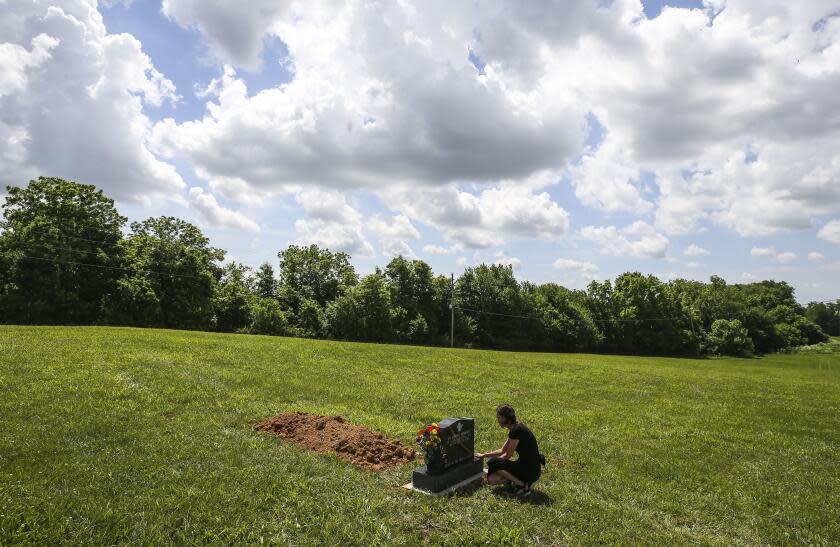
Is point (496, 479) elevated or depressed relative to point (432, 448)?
depressed

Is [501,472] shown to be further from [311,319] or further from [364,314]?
[311,319]

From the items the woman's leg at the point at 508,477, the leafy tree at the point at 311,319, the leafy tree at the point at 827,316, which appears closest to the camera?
the woman's leg at the point at 508,477

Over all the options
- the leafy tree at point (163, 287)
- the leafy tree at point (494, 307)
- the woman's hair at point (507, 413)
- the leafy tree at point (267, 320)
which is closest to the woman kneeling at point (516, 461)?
the woman's hair at point (507, 413)

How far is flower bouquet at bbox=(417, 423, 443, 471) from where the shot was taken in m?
9.62

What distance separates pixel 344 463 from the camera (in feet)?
35.8

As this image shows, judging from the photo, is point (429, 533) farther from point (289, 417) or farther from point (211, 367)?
point (211, 367)

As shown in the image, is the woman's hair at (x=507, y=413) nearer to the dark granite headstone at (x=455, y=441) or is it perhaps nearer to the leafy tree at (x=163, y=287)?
the dark granite headstone at (x=455, y=441)

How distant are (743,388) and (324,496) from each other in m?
31.3

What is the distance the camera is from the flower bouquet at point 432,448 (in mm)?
9617

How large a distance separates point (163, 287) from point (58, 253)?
36.8 ft

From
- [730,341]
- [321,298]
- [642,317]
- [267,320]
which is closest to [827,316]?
[730,341]

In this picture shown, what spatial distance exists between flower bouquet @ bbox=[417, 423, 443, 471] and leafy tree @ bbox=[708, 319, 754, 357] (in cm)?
10636

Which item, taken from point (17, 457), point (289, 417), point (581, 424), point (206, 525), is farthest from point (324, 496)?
point (581, 424)

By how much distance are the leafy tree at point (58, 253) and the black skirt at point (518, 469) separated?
181ft
